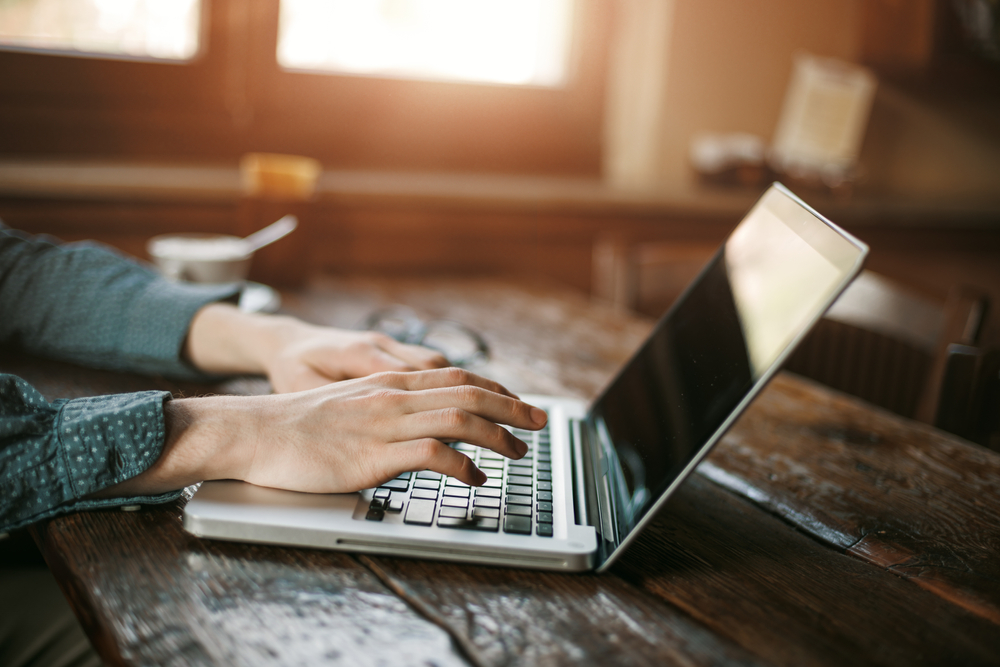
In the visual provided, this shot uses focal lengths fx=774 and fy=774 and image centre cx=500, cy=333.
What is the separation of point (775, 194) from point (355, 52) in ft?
4.75

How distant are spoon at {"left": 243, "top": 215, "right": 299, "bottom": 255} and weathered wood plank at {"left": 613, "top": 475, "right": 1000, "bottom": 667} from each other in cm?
86

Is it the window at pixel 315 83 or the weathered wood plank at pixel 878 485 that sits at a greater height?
the window at pixel 315 83

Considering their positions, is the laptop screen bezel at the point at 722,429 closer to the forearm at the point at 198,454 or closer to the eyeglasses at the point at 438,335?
the forearm at the point at 198,454

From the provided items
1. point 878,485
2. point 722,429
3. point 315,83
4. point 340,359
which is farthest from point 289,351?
point 315,83

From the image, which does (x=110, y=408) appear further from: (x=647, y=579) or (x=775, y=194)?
(x=775, y=194)

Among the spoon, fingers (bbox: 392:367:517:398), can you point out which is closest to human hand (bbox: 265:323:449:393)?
fingers (bbox: 392:367:517:398)

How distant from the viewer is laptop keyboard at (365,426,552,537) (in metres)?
0.52

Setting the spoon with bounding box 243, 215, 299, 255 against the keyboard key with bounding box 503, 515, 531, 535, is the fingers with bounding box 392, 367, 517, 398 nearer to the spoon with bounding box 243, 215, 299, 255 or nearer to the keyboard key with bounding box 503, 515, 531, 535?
the keyboard key with bounding box 503, 515, 531, 535

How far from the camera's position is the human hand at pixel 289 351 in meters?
0.73

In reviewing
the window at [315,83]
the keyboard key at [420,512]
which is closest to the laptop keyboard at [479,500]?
the keyboard key at [420,512]

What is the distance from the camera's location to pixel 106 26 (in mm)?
1656

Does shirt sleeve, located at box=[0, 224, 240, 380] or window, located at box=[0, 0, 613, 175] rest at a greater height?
window, located at box=[0, 0, 613, 175]

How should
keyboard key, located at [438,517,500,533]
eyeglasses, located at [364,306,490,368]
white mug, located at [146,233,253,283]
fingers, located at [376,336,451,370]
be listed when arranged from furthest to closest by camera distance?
white mug, located at [146,233,253,283] → eyeglasses, located at [364,306,490,368] → fingers, located at [376,336,451,370] → keyboard key, located at [438,517,500,533]

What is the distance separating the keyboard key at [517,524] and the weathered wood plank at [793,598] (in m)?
0.07
